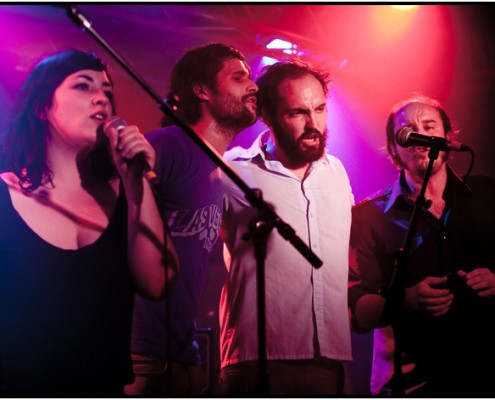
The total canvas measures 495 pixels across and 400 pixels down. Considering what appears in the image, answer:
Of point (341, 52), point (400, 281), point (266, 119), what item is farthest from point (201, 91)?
point (400, 281)

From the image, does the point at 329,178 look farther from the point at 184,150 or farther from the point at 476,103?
the point at 476,103

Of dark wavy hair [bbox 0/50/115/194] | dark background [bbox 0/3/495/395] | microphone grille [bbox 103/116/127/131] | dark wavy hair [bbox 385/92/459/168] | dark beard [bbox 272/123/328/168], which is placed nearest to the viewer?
microphone grille [bbox 103/116/127/131]

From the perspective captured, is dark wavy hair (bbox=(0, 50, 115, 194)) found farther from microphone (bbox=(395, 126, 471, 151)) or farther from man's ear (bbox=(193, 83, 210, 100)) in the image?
microphone (bbox=(395, 126, 471, 151))

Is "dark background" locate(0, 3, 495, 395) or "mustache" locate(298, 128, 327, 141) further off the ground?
"dark background" locate(0, 3, 495, 395)

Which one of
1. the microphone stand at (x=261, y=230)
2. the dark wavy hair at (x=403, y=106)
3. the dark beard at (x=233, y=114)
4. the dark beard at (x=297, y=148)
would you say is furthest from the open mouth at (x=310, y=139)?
the microphone stand at (x=261, y=230)

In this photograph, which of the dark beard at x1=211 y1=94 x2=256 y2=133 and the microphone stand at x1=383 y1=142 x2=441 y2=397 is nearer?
the microphone stand at x1=383 y1=142 x2=441 y2=397

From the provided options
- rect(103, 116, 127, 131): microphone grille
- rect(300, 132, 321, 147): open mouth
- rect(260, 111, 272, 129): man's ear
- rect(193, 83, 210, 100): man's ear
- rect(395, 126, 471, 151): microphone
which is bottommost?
rect(395, 126, 471, 151): microphone

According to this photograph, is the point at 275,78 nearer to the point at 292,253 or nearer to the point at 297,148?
the point at 297,148

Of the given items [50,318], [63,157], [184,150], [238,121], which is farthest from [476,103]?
[50,318]

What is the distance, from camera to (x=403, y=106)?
3471 mm

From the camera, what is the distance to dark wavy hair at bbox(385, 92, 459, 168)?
3.47 meters

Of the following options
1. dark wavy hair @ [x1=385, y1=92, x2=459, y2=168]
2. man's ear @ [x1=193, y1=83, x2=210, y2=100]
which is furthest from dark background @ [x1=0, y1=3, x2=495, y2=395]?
man's ear @ [x1=193, y1=83, x2=210, y2=100]

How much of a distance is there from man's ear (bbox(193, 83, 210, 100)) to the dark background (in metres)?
0.20

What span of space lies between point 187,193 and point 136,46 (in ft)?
3.41
